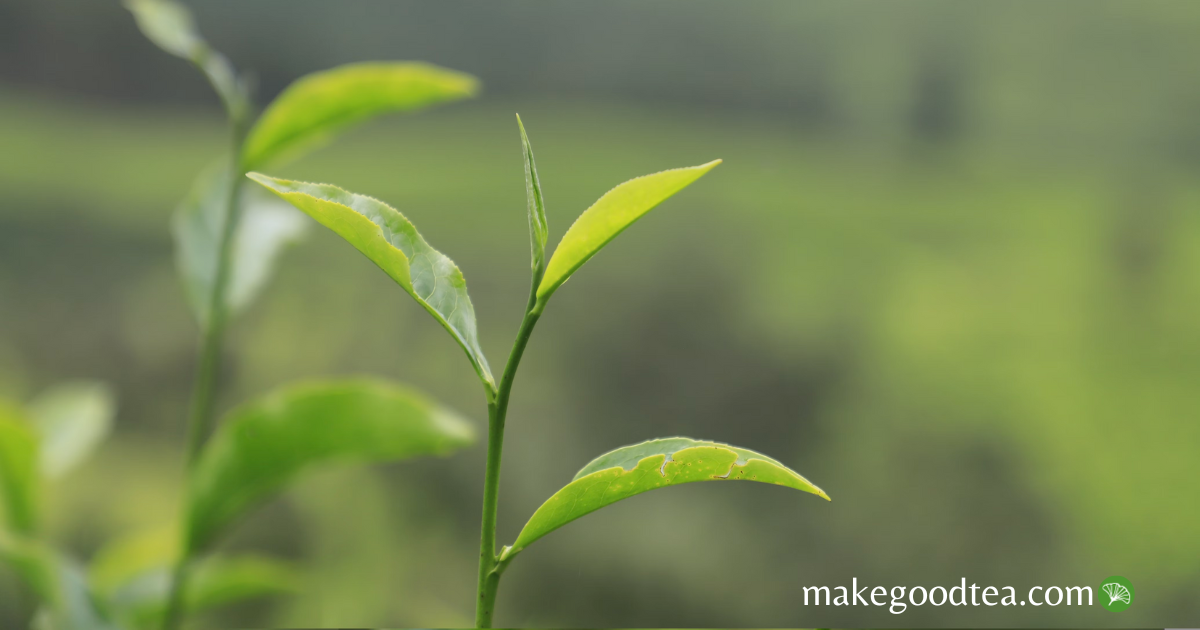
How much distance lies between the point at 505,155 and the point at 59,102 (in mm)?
820

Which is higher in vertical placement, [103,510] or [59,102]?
[59,102]

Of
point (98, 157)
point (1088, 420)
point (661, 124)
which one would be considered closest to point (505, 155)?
point (661, 124)

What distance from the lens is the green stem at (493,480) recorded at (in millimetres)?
111

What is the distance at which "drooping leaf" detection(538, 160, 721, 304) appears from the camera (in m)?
0.12

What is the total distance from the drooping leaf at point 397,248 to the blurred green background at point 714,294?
864 mm

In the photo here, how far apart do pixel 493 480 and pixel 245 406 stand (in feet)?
0.58

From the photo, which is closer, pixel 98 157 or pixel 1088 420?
pixel 1088 420

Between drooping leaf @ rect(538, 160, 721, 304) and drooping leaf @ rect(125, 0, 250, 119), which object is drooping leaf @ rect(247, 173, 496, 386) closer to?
drooping leaf @ rect(538, 160, 721, 304)

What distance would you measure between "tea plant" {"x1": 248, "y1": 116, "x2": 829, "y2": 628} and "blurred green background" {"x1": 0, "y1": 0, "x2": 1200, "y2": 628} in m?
0.86

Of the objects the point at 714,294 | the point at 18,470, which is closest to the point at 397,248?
the point at 18,470

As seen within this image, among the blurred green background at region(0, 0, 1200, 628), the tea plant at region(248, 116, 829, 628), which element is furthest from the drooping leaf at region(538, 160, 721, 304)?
the blurred green background at region(0, 0, 1200, 628)

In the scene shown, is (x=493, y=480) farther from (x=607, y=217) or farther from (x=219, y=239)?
(x=219, y=239)

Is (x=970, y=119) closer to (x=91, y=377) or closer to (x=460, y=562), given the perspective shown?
(x=460, y=562)

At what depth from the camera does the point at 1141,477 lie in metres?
1.05
